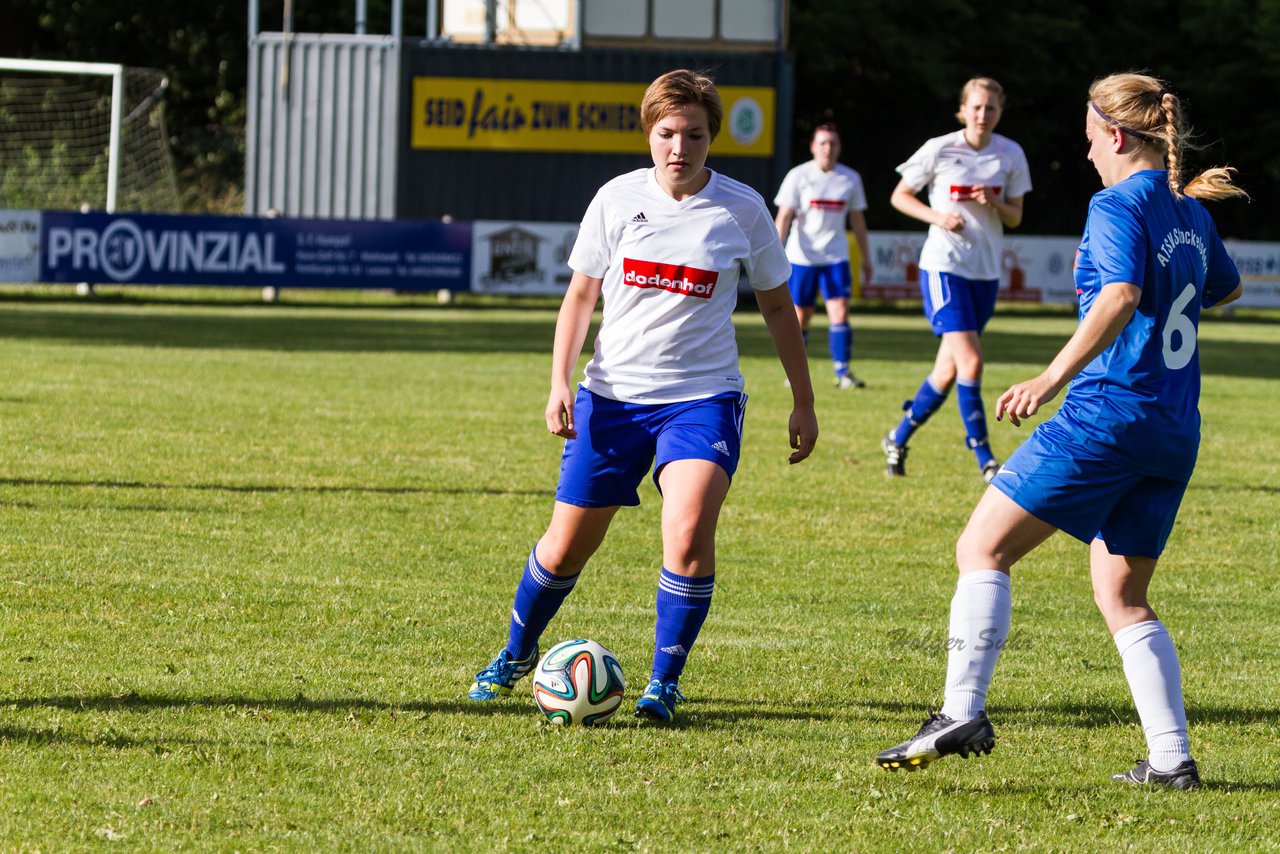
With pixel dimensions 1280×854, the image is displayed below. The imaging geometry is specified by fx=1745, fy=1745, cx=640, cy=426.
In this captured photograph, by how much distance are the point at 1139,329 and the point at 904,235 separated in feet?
83.4

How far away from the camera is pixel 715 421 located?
5047 millimetres

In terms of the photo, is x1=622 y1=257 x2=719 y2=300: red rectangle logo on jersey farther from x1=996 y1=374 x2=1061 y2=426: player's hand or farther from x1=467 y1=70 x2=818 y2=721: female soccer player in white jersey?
x1=996 y1=374 x2=1061 y2=426: player's hand

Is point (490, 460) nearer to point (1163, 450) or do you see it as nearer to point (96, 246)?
point (1163, 450)

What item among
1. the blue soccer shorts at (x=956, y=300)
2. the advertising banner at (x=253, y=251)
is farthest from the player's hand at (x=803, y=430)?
the advertising banner at (x=253, y=251)

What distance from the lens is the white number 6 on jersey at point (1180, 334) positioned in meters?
4.46

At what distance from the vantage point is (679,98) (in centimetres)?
490

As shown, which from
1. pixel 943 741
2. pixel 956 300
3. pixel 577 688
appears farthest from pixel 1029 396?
pixel 956 300

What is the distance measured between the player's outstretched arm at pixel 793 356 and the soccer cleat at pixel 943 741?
1.03m

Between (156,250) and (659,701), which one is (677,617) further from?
(156,250)

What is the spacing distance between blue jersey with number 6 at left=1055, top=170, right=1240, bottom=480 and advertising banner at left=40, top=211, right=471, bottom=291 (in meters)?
22.4

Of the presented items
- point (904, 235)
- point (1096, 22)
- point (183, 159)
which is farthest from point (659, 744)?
point (1096, 22)

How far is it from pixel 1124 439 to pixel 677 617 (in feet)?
4.62

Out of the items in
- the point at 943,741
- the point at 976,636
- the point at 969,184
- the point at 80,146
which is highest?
the point at 80,146

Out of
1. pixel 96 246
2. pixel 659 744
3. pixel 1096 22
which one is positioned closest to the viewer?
pixel 659 744
